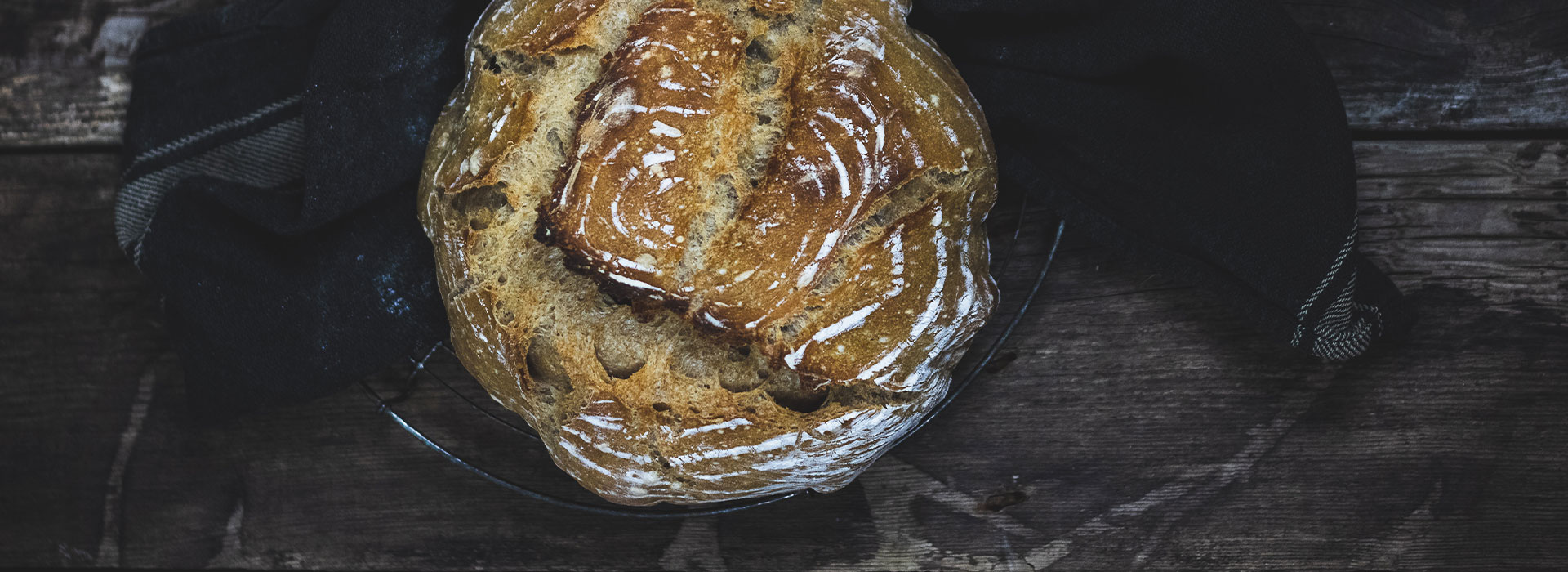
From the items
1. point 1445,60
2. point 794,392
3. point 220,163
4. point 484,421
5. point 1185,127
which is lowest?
point 484,421

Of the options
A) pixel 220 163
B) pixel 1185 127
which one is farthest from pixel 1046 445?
pixel 220 163

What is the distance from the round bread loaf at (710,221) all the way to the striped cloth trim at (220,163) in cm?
57

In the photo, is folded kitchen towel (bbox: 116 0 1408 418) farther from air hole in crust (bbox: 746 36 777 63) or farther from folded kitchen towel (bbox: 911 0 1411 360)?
air hole in crust (bbox: 746 36 777 63)

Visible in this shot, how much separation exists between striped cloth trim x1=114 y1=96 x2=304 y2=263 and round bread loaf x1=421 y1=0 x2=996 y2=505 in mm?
570

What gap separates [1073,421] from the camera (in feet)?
5.64

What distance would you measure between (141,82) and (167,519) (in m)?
1.02

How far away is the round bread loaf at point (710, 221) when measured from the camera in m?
1.13

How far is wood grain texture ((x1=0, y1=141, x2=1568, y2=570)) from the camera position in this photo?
1.65 metres

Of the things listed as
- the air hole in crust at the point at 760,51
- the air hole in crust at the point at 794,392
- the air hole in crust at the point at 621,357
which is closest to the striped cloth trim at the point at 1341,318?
the air hole in crust at the point at 794,392

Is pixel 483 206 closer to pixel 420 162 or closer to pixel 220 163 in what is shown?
pixel 420 162

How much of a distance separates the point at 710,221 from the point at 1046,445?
1006mm

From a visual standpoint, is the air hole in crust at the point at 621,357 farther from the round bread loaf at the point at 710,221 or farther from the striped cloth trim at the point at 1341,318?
the striped cloth trim at the point at 1341,318

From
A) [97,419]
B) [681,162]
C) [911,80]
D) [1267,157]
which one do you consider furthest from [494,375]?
[1267,157]

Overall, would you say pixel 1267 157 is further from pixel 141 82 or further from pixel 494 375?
pixel 141 82
